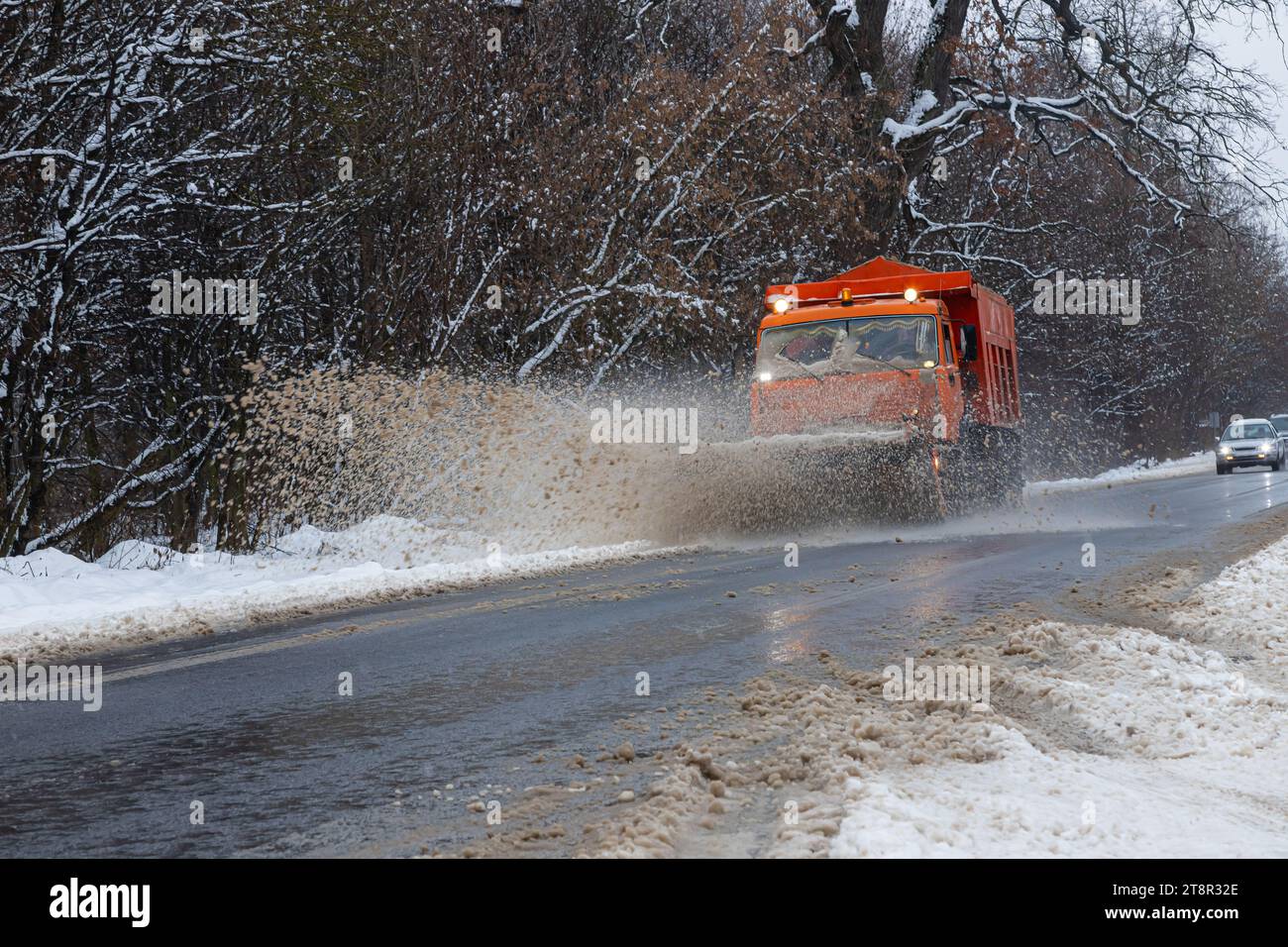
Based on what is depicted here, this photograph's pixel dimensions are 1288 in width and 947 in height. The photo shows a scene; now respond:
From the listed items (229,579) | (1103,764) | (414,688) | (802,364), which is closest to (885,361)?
(802,364)

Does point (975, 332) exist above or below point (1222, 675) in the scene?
above

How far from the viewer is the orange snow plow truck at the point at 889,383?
49.4 ft

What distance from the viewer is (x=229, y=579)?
1207 centimetres

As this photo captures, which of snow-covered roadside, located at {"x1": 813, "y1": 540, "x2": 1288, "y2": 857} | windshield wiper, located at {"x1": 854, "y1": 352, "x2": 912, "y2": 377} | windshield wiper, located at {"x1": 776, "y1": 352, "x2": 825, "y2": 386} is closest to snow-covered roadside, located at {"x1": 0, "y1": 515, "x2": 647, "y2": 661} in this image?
windshield wiper, located at {"x1": 776, "y1": 352, "x2": 825, "y2": 386}

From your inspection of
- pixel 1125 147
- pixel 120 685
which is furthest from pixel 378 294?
pixel 1125 147

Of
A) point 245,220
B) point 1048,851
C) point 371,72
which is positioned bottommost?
point 1048,851

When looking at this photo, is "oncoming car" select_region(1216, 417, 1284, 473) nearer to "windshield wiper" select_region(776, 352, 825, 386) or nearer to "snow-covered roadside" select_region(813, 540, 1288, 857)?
"windshield wiper" select_region(776, 352, 825, 386)

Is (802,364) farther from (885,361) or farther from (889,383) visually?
(889,383)

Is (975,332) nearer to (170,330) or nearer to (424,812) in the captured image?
(170,330)

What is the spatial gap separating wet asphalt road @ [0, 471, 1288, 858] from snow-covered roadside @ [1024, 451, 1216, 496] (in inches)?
711

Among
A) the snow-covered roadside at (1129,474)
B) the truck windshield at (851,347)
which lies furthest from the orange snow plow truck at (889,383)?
the snow-covered roadside at (1129,474)
